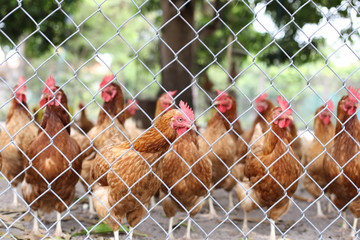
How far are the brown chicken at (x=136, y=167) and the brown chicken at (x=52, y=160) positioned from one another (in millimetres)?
256

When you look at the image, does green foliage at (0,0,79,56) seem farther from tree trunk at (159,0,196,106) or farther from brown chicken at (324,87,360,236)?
brown chicken at (324,87,360,236)

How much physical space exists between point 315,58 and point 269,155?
356 centimetres

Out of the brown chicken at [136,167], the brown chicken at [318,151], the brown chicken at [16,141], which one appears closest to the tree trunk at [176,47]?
the brown chicken at [318,151]

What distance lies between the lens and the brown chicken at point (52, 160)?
2738 millimetres

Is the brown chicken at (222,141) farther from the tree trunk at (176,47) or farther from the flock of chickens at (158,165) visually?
the tree trunk at (176,47)

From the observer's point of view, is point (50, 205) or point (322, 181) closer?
point (50, 205)

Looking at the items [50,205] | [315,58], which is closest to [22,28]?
[50,205]

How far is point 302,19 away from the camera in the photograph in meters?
4.56

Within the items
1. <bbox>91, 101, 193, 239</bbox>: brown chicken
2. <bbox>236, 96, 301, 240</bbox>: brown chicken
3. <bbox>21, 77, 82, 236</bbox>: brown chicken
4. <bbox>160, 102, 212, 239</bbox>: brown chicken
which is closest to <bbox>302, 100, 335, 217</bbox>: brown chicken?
<bbox>236, 96, 301, 240</bbox>: brown chicken

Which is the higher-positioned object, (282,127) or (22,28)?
(22,28)

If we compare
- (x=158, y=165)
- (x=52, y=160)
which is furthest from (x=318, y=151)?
(x=52, y=160)

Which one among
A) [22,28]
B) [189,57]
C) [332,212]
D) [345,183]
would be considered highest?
[22,28]

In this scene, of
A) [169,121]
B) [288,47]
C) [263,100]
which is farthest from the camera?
[288,47]

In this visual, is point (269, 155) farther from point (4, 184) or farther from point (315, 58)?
point (315, 58)
